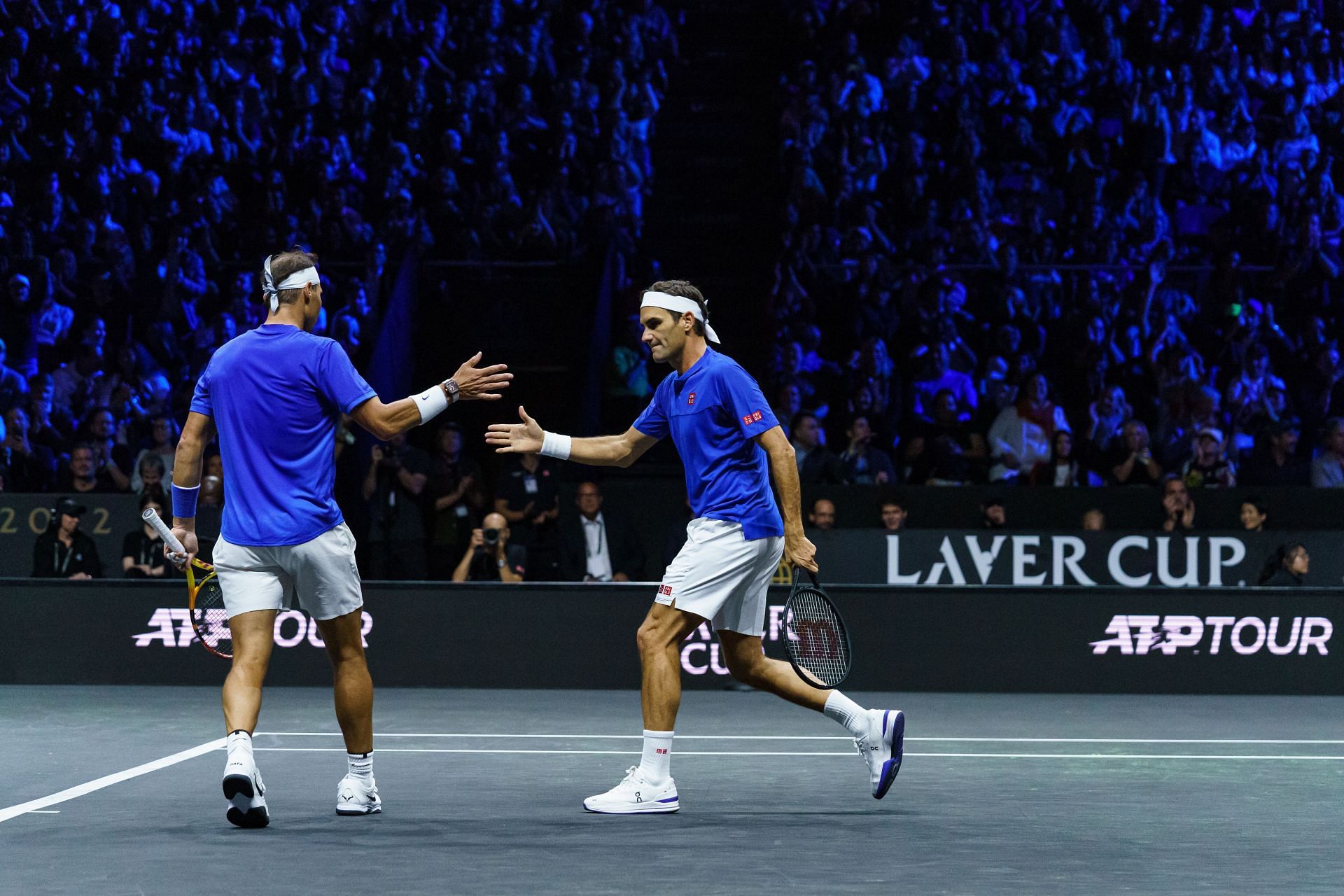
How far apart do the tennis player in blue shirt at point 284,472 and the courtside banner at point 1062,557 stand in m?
6.91

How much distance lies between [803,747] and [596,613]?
325 centimetres

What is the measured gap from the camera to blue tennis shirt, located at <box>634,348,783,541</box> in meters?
6.47

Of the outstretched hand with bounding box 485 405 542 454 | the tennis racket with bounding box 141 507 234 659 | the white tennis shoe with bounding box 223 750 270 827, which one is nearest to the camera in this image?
the white tennis shoe with bounding box 223 750 270 827

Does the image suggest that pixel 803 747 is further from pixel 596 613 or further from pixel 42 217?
pixel 42 217

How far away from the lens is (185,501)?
6180 millimetres

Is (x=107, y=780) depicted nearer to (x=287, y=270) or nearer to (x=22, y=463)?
(x=287, y=270)

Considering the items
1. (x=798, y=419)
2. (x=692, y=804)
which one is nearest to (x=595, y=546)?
(x=798, y=419)

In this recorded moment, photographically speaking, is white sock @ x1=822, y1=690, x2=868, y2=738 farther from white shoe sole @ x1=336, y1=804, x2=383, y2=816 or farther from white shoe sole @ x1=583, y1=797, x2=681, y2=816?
white shoe sole @ x1=336, y1=804, x2=383, y2=816

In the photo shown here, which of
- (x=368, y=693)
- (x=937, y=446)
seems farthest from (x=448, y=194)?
(x=368, y=693)

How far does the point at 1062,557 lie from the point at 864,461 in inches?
66.4

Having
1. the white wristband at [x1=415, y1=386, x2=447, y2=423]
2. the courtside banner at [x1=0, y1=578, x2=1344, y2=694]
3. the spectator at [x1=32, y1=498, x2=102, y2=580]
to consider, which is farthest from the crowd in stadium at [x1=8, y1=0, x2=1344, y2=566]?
the white wristband at [x1=415, y1=386, x2=447, y2=423]

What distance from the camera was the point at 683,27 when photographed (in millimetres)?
19781

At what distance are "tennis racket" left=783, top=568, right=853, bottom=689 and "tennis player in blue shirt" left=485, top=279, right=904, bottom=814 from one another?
169mm

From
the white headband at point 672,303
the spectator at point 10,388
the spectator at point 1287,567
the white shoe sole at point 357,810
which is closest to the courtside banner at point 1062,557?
the spectator at point 1287,567
